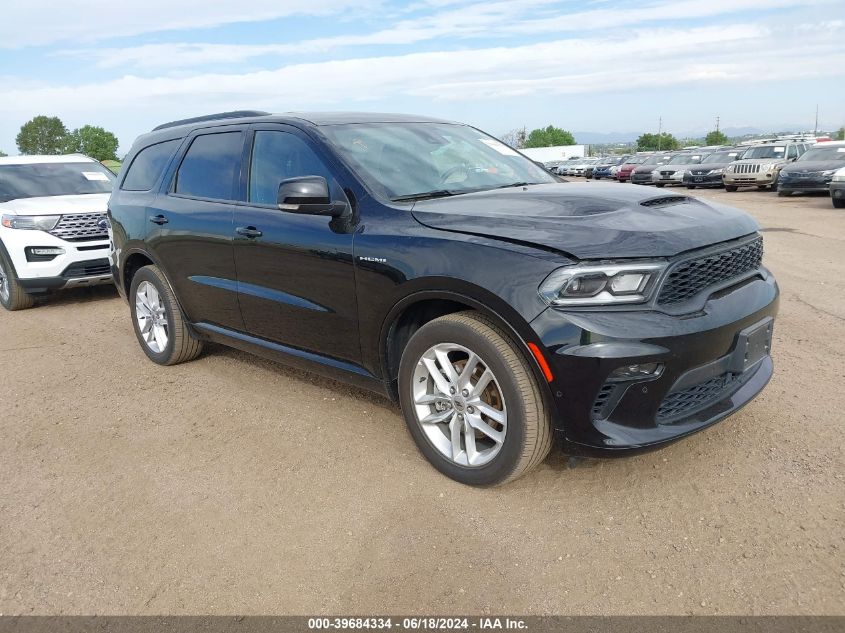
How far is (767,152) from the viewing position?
950 inches

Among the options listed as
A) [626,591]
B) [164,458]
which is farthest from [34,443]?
[626,591]

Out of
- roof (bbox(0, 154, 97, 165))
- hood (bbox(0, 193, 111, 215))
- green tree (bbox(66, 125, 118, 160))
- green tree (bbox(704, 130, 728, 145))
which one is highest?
green tree (bbox(66, 125, 118, 160))

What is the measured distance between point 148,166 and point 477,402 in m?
3.71

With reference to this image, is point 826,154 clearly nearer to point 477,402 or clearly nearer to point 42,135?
point 477,402

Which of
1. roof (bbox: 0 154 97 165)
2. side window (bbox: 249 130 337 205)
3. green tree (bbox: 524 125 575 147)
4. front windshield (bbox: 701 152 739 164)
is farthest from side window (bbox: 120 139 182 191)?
green tree (bbox: 524 125 575 147)

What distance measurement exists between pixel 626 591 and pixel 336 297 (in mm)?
2031

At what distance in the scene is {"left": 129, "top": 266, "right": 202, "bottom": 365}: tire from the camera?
17.3 feet

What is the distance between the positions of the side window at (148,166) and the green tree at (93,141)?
90152 millimetres

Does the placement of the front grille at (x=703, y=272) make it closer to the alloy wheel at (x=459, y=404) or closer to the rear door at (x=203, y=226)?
the alloy wheel at (x=459, y=404)

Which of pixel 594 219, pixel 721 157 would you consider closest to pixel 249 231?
pixel 594 219

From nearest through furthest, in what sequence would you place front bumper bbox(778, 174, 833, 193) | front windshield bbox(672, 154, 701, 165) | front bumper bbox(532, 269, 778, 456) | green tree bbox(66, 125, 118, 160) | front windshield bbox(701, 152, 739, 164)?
front bumper bbox(532, 269, 778, 456), front bumper bbox(778, 174, 833, 193), front windshield bbox(701, 152, 739, 164), front windshield bbox(672, 154, 701, 165), green tree bbox(66, 125, 118, 160)

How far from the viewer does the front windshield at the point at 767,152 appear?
939 inches

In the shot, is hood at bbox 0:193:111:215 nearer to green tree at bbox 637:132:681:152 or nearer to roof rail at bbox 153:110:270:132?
roof rail at bbox 153:110:270:132

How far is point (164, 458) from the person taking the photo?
3.92 meters
